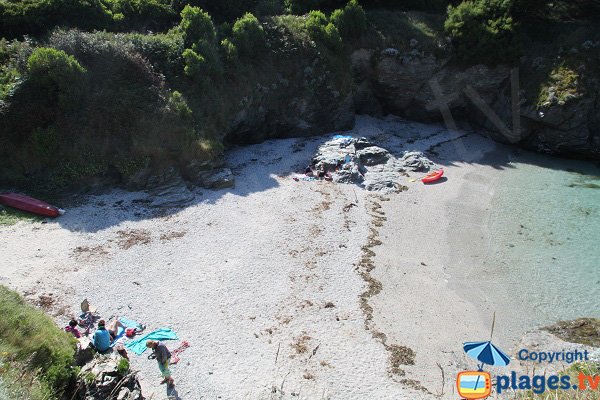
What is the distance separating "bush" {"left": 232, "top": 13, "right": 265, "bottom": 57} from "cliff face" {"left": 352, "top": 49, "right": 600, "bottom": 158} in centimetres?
921

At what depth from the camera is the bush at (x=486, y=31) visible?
39781 millimetres

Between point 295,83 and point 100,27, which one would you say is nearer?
point 100,27

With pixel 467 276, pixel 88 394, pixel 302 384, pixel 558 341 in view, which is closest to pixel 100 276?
pixel 88 394

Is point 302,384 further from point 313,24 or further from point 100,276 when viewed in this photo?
point 313,24

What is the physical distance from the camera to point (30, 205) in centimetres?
2541

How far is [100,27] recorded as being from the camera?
114ft

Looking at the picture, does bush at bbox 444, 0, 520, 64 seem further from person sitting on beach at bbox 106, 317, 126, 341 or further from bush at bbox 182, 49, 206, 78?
person sitting on beach at bbox 106, 317, 126, 341

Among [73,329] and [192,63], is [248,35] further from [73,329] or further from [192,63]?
[73,329]

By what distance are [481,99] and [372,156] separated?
14220mm

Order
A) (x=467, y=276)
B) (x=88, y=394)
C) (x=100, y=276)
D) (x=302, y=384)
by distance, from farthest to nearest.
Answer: (x=467, y=276), (x=100, y=276), (x=302, y=384), (x=88, y=394)

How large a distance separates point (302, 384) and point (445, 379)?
5450 millimetres

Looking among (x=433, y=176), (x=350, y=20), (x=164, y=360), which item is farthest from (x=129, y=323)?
(x=350, y=20)

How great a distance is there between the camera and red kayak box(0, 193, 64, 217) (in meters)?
25.3

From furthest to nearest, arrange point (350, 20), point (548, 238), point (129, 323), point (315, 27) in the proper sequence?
point (350, 20) → point (315, 27) → point (548, 238) → point (129, 323)
